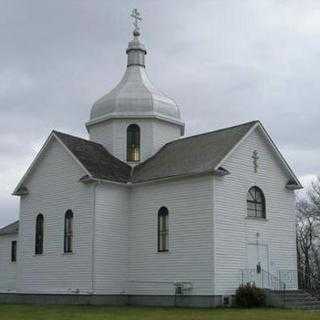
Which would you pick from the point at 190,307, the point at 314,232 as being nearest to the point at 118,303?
the point at 190,307

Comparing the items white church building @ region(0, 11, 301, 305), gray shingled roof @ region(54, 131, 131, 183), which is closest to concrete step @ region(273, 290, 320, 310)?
white church building @ region(0, 11, 301, 305)

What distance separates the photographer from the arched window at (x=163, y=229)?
3597cm

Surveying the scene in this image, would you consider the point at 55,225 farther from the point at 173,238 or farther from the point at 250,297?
the point at 250,297

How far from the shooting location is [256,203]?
3672cm

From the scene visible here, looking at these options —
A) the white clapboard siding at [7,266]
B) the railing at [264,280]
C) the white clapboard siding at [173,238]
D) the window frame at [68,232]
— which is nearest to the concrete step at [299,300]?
the railing at [264,280]

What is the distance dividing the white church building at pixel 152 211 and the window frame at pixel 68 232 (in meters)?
0.09

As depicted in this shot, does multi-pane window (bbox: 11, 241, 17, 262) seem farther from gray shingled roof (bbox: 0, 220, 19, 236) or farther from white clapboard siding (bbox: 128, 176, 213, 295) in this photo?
white clapboard siding (bbox: 128, 176, 213, 295)

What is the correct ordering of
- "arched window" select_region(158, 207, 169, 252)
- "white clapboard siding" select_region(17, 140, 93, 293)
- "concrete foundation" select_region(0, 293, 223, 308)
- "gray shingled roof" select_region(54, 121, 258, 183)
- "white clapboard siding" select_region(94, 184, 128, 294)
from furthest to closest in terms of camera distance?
"white clapboard siding" select_region(17, 140, 93, 293) < "white clapboard siding" select_region(94, 184, 128, 294) < "arched window" select_region(158, 207, 169, 252) < "gray shingled roof" select_region(54, 121, 258, 183) < "concrete foundation" select_region(0, 293, 223, 308)

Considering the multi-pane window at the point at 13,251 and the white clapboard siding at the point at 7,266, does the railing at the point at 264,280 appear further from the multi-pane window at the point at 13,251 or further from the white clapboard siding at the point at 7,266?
the multi-pane window at the point at 13,251

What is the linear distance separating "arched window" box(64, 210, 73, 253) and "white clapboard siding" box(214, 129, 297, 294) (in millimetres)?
9041

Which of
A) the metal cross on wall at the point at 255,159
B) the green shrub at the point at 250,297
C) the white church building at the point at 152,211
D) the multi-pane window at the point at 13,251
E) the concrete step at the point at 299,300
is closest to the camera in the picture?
the green shrub at the point at 250,297

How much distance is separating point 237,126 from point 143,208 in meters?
6.73

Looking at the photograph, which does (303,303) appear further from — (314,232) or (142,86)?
(314,232)

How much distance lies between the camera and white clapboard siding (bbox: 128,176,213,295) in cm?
3378
